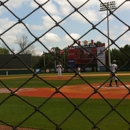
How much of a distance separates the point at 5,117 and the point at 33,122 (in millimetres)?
870

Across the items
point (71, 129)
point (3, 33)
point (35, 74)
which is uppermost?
point (3, 33)

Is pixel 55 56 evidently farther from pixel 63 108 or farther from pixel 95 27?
pixel 63 108

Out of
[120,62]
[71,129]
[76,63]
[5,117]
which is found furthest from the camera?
[120,62]

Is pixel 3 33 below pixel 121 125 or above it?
above

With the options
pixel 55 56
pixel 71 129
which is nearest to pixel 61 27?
pixel 55 56

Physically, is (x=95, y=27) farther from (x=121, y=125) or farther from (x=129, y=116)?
(x=129, y=116)

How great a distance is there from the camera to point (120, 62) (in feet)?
155

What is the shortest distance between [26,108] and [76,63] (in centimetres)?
3075

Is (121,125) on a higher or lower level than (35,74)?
lower

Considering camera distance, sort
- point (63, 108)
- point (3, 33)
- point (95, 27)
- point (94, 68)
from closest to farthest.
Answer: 1. point (3, 33)
2. point (95, 27)
3. point (63, 108)
4. point (94, 68)

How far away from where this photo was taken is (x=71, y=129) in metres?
4.77

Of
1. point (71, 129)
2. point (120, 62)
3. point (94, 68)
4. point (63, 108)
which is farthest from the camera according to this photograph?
point (120, 62)

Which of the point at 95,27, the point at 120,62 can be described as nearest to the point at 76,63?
the point at 120,62

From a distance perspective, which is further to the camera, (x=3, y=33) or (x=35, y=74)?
(x=35, y=74)
